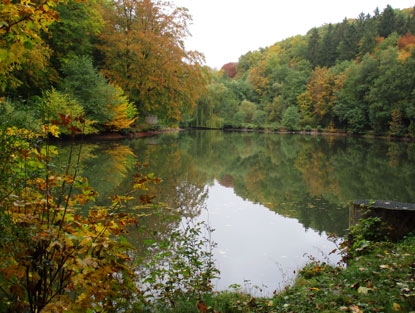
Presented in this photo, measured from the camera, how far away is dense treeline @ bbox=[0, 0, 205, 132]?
1872cm

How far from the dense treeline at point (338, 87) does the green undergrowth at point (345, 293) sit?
2491cm

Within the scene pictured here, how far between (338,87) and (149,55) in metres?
35.2

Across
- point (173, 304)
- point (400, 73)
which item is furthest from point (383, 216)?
point (400, 73)

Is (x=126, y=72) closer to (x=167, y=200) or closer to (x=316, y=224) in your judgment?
(x=167, y=200)

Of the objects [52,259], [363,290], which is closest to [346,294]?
[363,290]

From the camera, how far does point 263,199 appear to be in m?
8.27

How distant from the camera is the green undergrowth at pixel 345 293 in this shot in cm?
268

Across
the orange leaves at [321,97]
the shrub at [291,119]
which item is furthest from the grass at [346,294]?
the shrub at [291,119]

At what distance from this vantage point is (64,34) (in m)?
20.1

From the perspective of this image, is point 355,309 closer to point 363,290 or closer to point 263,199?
point 363,290

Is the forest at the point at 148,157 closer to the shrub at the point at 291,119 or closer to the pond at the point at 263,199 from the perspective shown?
the pond at the point at 263,199

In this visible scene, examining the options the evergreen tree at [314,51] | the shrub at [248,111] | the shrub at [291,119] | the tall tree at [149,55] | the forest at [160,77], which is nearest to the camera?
the forest at [160,77]

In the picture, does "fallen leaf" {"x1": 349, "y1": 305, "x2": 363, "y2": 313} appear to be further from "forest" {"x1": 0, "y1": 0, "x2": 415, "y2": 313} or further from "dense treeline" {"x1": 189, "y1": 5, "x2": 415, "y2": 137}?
"dense treeline" {"x1": 189, "y1": 5, "x2": 415, "y2": 137}

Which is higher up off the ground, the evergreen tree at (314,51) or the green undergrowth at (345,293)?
the evergreen tree at (314,51)
